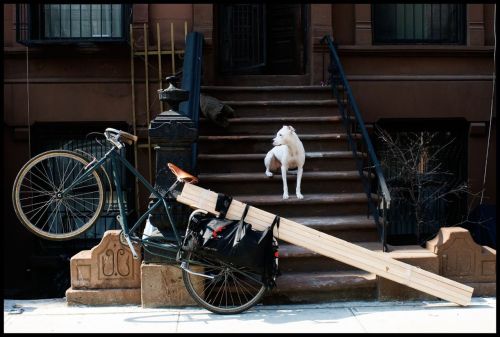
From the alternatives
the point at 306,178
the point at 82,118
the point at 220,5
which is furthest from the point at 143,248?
the point at 220,5

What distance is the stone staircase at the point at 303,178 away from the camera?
22.4 feet

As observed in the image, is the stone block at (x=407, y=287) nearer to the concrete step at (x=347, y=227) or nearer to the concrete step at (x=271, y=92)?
the concrete step at (x=347, y=227)

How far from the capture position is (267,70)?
1221 centimetres

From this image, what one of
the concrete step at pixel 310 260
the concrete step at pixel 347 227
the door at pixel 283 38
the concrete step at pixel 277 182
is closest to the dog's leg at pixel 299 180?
the concrete step at pixel 347 227

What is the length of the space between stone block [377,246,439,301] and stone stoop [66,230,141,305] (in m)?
2.45

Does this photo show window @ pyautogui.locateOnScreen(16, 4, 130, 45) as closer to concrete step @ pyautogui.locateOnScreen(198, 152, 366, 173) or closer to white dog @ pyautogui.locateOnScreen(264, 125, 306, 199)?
concrete step @ pyautogui.locateOnScreen(198, 152, 366, 173)

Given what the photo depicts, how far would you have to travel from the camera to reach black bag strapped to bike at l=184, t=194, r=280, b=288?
20.0 ft

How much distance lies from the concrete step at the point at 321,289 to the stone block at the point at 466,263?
0.83m

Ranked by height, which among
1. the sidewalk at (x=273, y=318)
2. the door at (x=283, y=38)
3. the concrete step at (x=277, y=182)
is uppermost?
the door at (x=283, y=38)

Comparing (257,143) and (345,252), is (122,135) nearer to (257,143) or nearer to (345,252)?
(345,252)

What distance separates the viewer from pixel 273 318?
621 cm

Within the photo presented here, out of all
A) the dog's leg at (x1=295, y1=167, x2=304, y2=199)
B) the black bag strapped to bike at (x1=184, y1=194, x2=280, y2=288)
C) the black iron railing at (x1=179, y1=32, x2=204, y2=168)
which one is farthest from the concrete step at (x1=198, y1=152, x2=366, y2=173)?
the black bag strapped to bike at (x1=184, y1=194, x2=280, y2=288)

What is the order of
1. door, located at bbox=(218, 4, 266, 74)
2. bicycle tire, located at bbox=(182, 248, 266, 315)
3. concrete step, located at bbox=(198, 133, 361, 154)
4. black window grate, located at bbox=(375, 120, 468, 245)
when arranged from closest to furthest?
bicycle tire, located at bbox=(182, 248, 266, 315) < concrete step, located at bbox=(198, 133, 361, 154) < black window grate, located at bbox=(375, 120, 468, 245) < door, located at bbox=(218, 4, 266, 74)

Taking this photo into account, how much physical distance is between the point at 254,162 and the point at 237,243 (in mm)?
2379
